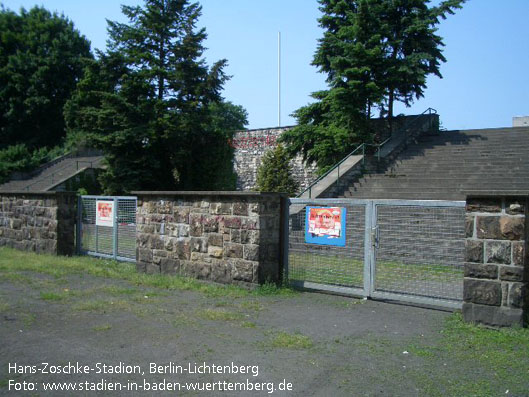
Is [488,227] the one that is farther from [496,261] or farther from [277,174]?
[277,174]

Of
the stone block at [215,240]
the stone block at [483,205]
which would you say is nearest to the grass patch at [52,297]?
the stone block at [215,240]

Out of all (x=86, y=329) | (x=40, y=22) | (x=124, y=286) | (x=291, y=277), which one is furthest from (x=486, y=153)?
(x=40, y=22)

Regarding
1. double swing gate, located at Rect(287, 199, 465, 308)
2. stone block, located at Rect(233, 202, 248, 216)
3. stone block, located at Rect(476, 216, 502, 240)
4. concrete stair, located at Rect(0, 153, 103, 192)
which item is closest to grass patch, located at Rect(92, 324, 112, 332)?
stone block, located at Rect(233, 202, 248, 216)

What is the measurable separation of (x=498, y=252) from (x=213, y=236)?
502 centimetres

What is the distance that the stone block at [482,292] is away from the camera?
627cm

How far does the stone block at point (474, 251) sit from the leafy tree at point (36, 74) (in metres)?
40.9

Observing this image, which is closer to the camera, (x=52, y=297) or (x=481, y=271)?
(x=481, y=271)

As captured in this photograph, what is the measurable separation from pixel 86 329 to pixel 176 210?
13.5 feet

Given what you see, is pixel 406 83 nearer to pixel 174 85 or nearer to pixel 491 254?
pixel 174 85

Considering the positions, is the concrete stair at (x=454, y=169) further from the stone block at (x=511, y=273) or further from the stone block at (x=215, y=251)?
the stone block at (x=511, y=273)

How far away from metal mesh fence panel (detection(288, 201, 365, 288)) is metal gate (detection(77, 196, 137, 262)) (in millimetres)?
4609

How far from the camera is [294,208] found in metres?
10.9

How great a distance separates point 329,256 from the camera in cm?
852

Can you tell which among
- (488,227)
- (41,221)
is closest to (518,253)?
(488,227)
